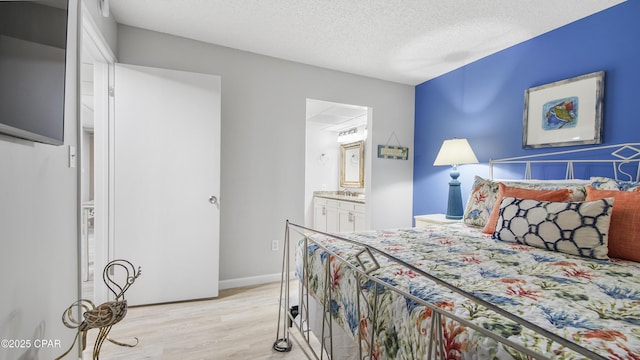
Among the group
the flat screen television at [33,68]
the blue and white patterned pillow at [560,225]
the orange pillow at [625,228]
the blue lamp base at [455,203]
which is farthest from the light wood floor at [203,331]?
the blue lamp base at [455,203]

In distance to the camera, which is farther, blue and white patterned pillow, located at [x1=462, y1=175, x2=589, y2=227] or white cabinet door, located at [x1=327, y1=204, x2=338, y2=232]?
white cabinet door, located at [x1=327, y1=204, x2=338, y2=232]

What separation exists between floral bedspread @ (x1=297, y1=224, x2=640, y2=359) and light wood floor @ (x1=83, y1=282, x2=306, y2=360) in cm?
69

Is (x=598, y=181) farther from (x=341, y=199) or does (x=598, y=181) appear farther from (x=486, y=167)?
(x=341, y=199)

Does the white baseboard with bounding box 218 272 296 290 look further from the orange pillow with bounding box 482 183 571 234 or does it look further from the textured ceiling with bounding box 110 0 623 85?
the textured ceiling with bounding box 110 0 623 85

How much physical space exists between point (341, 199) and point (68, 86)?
11.7ft

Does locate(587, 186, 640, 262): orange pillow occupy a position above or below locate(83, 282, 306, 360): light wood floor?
above

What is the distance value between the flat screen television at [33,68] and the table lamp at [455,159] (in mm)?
2901

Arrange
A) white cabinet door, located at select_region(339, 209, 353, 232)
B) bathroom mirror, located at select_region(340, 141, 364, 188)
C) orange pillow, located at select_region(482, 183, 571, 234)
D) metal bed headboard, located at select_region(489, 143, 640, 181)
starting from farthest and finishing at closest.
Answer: bathroom mirror, located at select_region(340, 141, 364, 188), white cabinet door, located at select_region(339, 209, 353, 232), metal bed headboard, located at select_region(489, 143, 640, 181), orange pillow, located at select_region(482, 183, 571, 234)

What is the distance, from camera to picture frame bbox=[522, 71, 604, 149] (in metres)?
2.19

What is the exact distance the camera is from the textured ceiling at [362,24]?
218cm

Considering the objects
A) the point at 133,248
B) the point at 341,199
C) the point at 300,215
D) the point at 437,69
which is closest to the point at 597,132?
the point at 437,69

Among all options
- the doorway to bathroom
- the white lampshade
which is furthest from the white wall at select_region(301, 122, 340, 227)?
the white lampshade

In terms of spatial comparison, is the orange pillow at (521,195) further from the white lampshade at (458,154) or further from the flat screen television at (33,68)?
the flat screen television at (33,68)

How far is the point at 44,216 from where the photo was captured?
1.20 m
